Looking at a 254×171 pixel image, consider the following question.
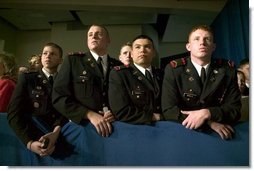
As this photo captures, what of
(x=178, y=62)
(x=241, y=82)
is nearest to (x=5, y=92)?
(x=178, y=62)

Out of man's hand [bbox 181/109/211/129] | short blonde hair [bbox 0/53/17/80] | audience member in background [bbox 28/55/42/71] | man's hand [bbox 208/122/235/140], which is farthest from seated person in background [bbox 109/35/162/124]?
short blonde hair [bbox 0/53/17/80]

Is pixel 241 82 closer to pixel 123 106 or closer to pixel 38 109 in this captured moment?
pixel 123 106

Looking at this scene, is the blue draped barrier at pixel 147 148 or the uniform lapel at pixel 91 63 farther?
the uniform lapel at pixel 91 63

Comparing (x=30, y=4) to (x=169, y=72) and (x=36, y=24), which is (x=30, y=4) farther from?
(x=169, y=72)

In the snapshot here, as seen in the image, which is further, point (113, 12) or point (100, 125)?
point (113, 12)

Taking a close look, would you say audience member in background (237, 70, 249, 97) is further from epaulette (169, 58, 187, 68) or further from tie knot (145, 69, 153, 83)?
tie knot (145, 69, 153, 83)

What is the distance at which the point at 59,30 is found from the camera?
55.4 inches

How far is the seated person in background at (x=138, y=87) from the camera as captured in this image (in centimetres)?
130

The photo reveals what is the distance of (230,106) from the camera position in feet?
4.26

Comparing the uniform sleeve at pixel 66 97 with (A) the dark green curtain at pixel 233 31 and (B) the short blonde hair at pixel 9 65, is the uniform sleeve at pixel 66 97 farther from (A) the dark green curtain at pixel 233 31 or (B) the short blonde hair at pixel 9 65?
(A) the dark green curtain at pixel 233 31

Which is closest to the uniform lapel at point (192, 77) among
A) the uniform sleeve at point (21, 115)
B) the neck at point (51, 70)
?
the neck at point (51, 70)

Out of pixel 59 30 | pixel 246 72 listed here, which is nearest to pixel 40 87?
pixel 59 30

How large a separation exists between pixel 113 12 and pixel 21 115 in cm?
61

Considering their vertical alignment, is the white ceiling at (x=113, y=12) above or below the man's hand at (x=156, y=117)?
above
